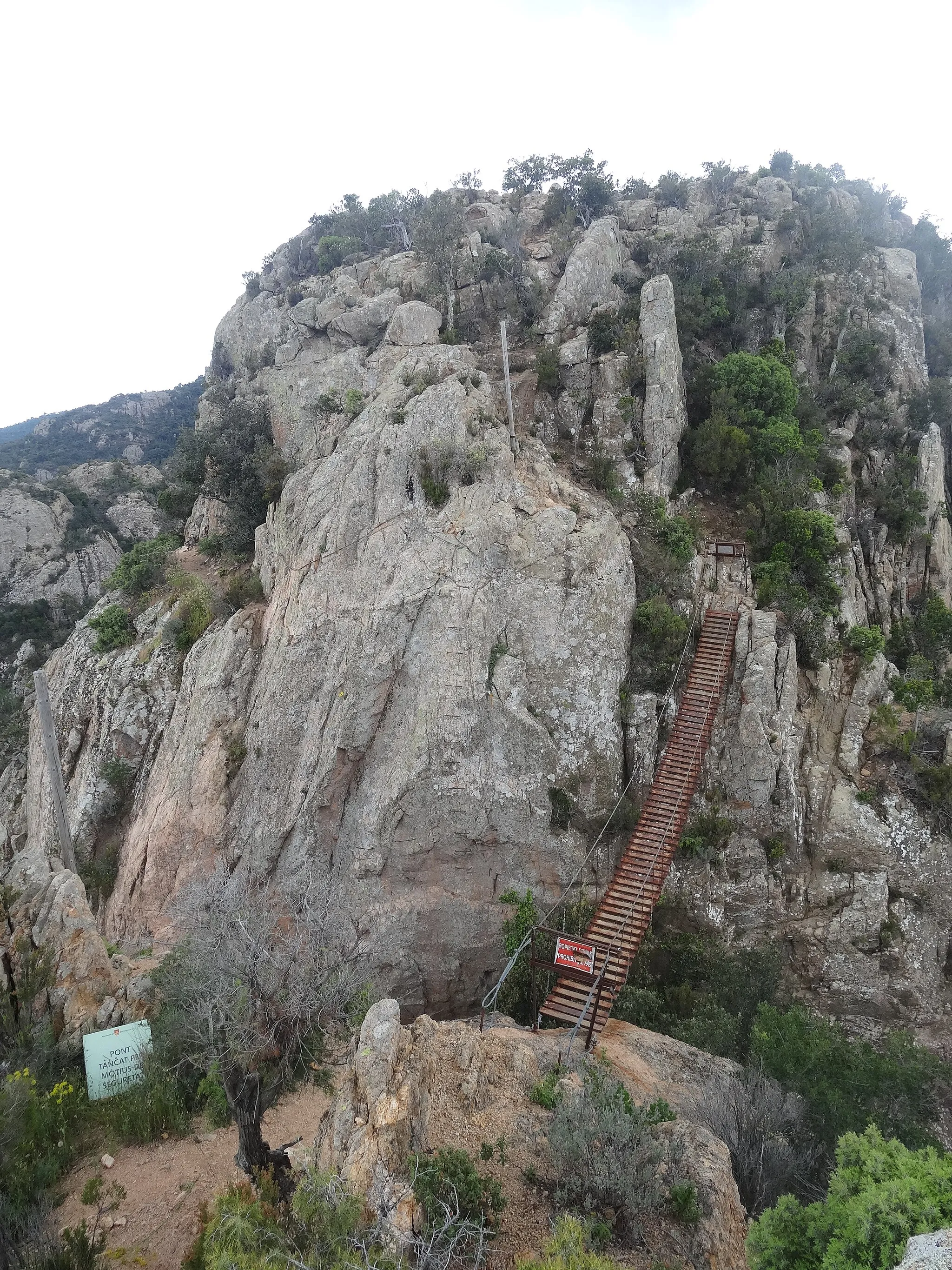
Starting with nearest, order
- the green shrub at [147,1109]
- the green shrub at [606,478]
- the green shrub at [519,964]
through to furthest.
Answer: the green shrub at [147,1109] → the green shrub at [519,964] → the green shrub at [606,478]

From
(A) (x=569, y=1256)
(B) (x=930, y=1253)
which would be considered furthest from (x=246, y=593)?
(B) (x=930, y=1253)

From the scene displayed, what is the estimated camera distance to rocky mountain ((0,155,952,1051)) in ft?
58.5

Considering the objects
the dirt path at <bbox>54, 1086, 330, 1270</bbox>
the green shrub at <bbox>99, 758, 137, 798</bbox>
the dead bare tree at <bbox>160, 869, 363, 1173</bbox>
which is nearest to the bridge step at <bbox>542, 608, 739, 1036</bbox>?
the dead bare tree at <bbox>160, 869, 363, 1173</bbox>

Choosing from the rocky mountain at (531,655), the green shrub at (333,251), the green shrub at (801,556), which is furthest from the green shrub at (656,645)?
the green shrub at (333,251)

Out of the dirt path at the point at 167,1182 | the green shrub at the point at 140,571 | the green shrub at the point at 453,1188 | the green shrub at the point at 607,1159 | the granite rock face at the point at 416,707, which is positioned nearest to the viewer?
the green shrub at the point at 453,1188

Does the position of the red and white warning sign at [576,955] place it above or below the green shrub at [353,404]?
below

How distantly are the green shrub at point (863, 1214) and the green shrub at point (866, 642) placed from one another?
1519cm

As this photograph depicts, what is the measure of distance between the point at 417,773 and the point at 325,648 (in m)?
5.14

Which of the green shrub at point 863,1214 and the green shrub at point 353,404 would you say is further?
the green shrub at point 353,404

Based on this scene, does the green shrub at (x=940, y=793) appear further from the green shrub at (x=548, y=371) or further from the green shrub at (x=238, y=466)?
the green shrub at (x=238, y=466)

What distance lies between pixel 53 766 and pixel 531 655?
14841 mm

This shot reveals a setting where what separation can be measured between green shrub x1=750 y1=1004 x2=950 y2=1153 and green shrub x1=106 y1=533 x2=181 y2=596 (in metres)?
26.0

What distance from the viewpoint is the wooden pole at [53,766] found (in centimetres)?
1995

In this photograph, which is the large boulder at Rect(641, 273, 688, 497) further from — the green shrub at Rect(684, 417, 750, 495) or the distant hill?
the distant hill
